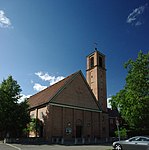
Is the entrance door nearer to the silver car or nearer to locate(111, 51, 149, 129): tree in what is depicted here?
locate(111, 51, 149, 129): tree

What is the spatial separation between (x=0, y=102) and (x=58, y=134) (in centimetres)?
1037

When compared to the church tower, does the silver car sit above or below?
below

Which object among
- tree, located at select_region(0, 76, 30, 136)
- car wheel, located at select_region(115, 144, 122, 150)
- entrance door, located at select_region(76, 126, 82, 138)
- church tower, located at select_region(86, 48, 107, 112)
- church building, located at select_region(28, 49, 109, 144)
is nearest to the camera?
car wheel, located at select_region(115, 144, 122, 150)

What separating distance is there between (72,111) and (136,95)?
12682 millimetres

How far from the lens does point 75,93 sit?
37.6 m

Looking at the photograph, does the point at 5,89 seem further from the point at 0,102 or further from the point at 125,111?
the point at 125,111

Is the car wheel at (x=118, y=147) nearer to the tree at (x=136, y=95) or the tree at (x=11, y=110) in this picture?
the tree at (x=136, y=95)

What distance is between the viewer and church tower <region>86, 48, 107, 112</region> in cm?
4525

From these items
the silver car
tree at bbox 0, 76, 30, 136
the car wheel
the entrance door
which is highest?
tree at bbox 0, 76, 30, 136

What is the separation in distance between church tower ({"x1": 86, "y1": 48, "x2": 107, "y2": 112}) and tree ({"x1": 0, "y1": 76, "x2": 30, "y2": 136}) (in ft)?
59.4

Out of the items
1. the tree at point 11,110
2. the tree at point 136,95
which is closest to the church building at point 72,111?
the tree at point 11,110

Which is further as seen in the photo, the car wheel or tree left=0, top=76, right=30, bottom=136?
tree left=0, top=76, right=30, bottom=136

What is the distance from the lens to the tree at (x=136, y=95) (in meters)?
26.8

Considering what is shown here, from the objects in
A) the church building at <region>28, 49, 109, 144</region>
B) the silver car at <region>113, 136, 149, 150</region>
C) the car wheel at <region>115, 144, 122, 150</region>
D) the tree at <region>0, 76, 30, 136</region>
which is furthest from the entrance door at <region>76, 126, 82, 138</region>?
the silver car at <region>113, 136, 149, 150</region>
